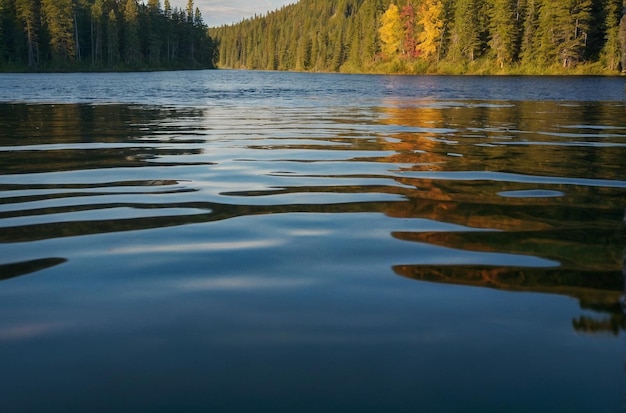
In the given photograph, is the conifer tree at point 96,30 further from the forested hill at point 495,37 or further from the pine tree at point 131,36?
the forested hill at point 495,37

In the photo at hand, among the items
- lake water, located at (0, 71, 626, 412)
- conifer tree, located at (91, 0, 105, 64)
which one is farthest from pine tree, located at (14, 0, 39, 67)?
lake water, located at (0, 71, 626, 412)

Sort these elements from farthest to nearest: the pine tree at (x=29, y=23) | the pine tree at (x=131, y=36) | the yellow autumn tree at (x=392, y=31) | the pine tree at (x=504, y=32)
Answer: the pine tree at (x=131, y=36) < the yellow autumn tree at (x=392, y=31) < the pine tree at (x=29, y=23) < the pine tree at (x=504, y=32)

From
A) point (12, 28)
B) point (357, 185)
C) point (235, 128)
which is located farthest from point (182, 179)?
point (12, 28)

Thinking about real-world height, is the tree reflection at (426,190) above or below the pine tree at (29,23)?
below

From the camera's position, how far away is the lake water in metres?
1.93

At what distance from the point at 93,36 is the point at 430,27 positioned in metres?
52.7

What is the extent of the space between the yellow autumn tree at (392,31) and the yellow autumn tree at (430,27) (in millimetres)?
4764

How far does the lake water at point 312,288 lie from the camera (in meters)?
1.93

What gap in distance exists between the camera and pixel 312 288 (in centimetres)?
294

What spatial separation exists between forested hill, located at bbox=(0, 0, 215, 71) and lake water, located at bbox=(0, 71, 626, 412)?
3153 inches

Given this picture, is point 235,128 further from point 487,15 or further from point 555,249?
point 487,15

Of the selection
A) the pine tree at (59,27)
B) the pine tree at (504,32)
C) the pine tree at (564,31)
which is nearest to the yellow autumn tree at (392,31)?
the pine tree at (504,32)

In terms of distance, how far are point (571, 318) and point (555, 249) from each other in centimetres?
114

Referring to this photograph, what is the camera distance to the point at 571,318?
2523 millimetres
